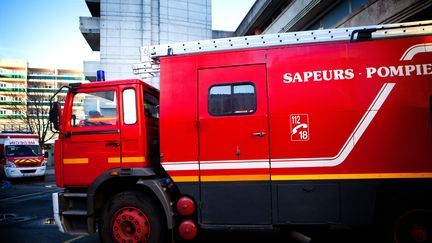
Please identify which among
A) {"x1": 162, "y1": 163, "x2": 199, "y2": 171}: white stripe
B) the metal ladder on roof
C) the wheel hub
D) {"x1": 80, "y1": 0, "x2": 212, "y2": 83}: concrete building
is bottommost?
the wheel hub

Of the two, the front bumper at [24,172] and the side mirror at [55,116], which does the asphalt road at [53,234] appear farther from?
the front bumper at [24,172]

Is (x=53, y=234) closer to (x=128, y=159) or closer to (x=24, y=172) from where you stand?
(x=128, y=159)

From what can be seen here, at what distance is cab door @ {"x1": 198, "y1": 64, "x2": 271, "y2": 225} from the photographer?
16.3 feet

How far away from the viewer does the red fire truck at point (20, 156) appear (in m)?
19.4

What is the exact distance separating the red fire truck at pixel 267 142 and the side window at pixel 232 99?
0.02 m

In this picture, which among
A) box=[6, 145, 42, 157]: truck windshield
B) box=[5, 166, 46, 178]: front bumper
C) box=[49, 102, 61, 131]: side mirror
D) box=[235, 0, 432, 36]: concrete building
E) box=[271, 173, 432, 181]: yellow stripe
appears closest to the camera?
box=[271, 173, 432, 181]: yellow stripe

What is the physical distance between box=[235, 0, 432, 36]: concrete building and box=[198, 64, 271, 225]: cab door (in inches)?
274

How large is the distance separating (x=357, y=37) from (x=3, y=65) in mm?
109798

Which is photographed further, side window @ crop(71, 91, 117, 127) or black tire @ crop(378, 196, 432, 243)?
side window @ crop(71, 91, 117, 127)

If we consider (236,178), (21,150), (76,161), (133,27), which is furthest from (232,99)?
(133,27)

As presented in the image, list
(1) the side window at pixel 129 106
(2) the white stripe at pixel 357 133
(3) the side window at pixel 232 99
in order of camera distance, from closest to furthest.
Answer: (2) the white stripe at pixel 357 133
(3) the side window at pixel 232 99
(1) the side window at pixel 129 106

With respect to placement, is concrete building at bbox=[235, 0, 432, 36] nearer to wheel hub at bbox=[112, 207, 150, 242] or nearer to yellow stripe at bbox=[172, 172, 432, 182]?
yellow stripe at bbox=[172, 172, 432, 182]

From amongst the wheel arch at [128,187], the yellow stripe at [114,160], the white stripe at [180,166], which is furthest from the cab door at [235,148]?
the yellow stripe at [114,160]

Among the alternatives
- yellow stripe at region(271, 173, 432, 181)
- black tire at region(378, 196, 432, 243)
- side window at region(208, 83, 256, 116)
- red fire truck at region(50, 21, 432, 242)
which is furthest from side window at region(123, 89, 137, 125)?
black tire at region(378, 196, 432, 243)
